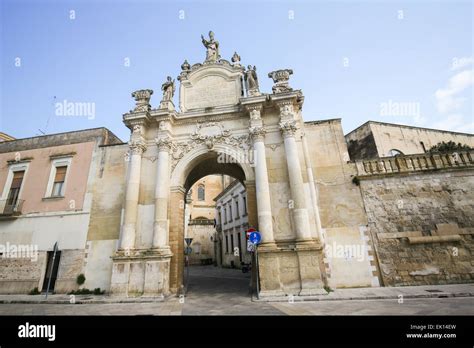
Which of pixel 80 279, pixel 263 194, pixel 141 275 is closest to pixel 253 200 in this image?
pixel 263 194

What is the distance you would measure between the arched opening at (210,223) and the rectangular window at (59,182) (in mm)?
7016

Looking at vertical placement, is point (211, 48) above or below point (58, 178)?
above

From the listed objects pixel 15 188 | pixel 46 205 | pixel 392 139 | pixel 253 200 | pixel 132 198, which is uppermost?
pixel 392 139

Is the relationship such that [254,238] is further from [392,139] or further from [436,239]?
[392,139]

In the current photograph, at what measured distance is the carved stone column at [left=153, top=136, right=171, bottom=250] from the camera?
→ 9.77 m

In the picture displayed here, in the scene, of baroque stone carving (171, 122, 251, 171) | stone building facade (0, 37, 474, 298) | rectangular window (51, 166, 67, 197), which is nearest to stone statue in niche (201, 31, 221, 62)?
stone building facade (0, 37, 474, 298)

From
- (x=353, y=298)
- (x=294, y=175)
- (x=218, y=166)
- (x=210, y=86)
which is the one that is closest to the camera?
(x=353, y=298)

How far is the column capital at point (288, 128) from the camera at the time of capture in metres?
10.4

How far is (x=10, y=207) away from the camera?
1290 centimetres

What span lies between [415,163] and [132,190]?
42.6 feet

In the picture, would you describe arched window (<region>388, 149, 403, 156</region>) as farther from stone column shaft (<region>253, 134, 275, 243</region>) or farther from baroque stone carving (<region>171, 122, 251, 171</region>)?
baroque stone carving (<region>171, 122, 251, 171</region>)

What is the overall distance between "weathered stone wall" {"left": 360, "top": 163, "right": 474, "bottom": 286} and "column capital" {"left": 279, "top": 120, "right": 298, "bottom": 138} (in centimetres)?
379
